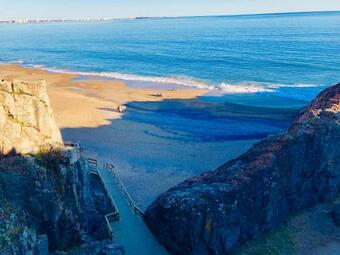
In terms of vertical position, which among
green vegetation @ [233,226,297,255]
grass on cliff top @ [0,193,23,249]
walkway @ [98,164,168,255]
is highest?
grass on cliff top @ [0,193,23,249]

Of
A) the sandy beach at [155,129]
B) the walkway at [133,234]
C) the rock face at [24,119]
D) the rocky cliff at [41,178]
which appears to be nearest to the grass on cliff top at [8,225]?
the rocky cliff at [41,178]

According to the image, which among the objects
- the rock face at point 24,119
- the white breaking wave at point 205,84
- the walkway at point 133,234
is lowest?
the walkway at point 133,234

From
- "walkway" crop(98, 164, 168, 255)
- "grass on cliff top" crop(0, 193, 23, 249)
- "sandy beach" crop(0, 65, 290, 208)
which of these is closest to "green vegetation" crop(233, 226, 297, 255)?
"walkway" crop(98, 164, 168, 255)

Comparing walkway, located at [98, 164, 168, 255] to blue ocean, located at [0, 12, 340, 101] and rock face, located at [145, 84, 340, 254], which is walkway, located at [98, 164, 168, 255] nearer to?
rock face, located at [145, 84, 340, 254]

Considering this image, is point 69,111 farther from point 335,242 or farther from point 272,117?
point 335,242

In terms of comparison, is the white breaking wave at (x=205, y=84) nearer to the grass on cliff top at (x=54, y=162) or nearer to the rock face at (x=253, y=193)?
the rock face at (x=253, y=193)

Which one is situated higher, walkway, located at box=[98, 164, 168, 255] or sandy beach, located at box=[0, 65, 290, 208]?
sandy beach, located at box=[0, 65, 290, 208]

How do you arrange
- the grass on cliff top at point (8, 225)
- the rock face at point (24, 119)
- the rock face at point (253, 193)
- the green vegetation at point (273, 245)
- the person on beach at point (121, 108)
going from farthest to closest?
the person on beach at point (121, 108), the green vegetation at point (273, 245), the rock face at point (253, 193), the rock face at point (24, 119), the grass on cliff top at point (8, 225)
